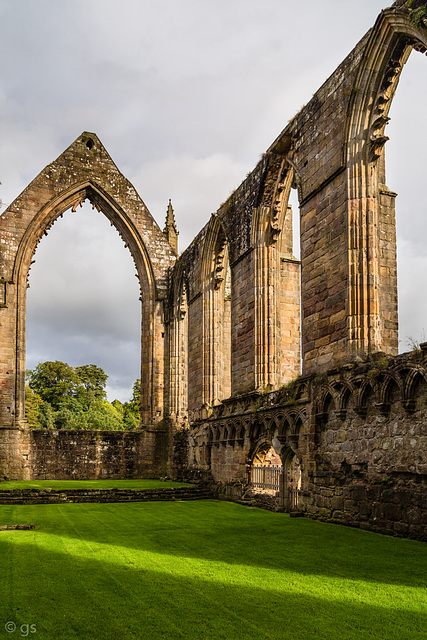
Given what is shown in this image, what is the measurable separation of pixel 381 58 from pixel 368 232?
2366 mm

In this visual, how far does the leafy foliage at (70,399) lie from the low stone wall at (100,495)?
23.3 metres

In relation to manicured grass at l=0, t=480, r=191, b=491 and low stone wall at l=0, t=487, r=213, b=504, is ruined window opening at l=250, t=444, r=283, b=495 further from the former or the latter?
manicured grass at l=0, t=480, r=191, b=491

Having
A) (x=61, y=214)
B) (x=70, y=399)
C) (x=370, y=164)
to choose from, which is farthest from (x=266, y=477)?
(x=70, y=399)

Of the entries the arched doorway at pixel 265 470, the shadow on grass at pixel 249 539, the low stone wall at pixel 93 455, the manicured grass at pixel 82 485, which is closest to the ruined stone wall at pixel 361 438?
the shadow on grass at pixel 249 539

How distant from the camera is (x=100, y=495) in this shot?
1280cm

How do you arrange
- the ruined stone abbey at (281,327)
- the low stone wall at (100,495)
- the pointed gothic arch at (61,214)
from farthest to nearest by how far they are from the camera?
the pointed gothic arch at (61,214)
the low stone wall at (100,495)
the ruined stone abbey at (281,327)

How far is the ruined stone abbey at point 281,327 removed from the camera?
8016 millimetres

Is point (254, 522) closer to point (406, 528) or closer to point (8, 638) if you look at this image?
point (406, 528)

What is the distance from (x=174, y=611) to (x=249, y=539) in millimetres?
3057

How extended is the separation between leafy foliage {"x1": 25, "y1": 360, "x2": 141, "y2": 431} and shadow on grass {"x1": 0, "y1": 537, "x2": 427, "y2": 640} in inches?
1265

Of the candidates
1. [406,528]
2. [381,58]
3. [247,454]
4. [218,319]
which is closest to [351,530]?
[406,528]

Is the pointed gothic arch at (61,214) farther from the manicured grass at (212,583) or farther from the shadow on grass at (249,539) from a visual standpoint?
the manicured grass at (212,583)

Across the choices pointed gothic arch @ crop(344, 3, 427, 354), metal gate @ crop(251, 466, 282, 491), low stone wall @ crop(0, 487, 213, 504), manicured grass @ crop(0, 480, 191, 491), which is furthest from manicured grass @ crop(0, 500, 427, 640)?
manicured grass @ crop(0, 480, 191, 491)

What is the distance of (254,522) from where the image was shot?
857 cm
